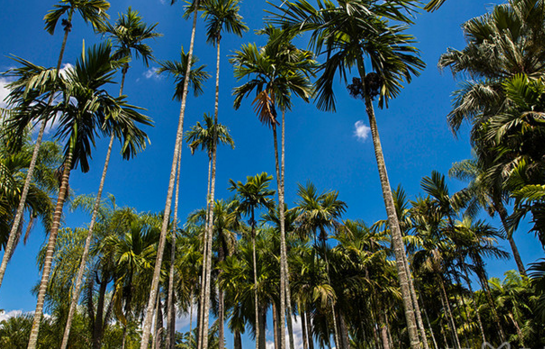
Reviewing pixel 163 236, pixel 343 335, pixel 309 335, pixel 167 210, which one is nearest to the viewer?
pixel 163 236

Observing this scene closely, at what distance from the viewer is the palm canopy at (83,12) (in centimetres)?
1097

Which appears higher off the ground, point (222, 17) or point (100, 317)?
point (222, 17)

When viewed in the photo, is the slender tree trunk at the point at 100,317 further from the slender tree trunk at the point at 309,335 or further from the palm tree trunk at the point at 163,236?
the slender tree trunk at the point at 309,335

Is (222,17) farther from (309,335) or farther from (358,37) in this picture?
(309,335)

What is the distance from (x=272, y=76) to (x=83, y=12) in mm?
7701

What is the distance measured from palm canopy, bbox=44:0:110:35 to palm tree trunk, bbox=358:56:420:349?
9.58 metres

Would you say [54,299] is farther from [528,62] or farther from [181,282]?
[528,62]

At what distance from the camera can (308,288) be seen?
1623 centimetres

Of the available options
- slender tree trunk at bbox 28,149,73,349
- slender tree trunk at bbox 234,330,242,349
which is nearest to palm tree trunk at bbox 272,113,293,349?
slender tree trunk at bbox 28,149,73,349

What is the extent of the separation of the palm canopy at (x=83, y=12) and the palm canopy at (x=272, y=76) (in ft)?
18.1

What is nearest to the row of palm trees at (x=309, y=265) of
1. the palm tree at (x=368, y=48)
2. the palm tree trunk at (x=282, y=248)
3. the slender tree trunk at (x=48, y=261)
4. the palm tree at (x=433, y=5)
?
the palm tree trunk at (x=282, y=248)

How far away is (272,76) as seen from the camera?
1422 centimetres

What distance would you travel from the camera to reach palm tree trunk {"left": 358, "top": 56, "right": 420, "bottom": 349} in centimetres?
587

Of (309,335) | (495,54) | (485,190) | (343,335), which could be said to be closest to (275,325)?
(309,335)
